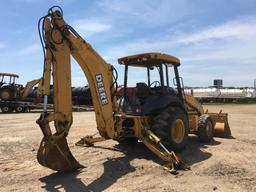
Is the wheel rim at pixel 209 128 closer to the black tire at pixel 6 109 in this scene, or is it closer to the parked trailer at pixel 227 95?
the black tire at pixel 6 109

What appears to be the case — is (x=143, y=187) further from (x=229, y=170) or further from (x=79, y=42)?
(x=79, y=42)

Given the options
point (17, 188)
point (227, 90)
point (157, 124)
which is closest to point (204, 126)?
point (157, 124)

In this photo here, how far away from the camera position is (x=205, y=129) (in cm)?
1216

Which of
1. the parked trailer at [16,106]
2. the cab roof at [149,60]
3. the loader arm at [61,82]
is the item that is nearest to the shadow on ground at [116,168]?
the loader arm at [61,82]

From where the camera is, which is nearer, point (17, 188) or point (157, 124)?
point (17, 188)

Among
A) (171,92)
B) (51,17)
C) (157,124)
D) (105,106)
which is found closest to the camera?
(51,17)

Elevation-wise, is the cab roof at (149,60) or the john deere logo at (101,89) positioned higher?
the cab roof at (149,60)

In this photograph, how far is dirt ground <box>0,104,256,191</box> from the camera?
23.4 feet

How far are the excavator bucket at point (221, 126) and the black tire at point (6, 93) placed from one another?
19.0 m

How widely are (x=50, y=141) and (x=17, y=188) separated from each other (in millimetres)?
1060

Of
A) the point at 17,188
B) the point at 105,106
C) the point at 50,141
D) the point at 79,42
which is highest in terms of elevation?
the point at 79,42

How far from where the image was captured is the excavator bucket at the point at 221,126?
1341 cm

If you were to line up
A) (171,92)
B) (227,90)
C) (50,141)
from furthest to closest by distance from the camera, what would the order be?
(227,90), (171,92), (50,141)

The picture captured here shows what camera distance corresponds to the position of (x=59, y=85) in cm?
789
